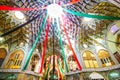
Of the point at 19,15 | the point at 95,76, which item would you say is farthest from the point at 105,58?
the point at 19,15

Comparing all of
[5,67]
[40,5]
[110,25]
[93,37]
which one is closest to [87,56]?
[93,37]

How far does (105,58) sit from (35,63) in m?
8.34

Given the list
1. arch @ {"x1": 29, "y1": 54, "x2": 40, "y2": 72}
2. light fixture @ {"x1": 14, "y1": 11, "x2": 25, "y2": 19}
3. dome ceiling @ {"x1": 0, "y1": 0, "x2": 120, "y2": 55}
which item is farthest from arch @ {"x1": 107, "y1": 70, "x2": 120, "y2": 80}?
light fixture @ {"x1": 14, "y1": 11, "x2": 25, "y2": 19}

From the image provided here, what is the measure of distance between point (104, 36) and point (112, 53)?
2.03 m

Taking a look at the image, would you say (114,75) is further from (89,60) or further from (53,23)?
(53,23)

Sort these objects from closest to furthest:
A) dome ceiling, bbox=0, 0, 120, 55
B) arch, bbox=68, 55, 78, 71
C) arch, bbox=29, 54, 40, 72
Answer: dome ceiling, bbox=0, 0, 120, 55, arch, bbox=29, 54, 40, 72, arch, bbox=68, 55, 78, 71

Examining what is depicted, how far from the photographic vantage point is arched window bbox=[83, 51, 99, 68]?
48.5 feet

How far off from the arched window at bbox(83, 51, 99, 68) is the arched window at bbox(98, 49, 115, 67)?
0.80 metres

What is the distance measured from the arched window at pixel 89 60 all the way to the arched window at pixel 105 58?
2.64ft

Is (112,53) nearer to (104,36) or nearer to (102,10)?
(104,36)

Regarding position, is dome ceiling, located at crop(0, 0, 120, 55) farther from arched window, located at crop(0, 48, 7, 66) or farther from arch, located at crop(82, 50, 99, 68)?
arch, located at crop(82, 50, 99, 68)

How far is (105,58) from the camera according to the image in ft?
47.4

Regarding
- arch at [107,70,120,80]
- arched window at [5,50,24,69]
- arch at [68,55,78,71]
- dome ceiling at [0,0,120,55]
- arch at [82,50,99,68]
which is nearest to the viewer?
dome ceiling at [0,0,120,55]

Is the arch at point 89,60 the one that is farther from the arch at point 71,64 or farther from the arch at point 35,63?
the arch at point 35,63
